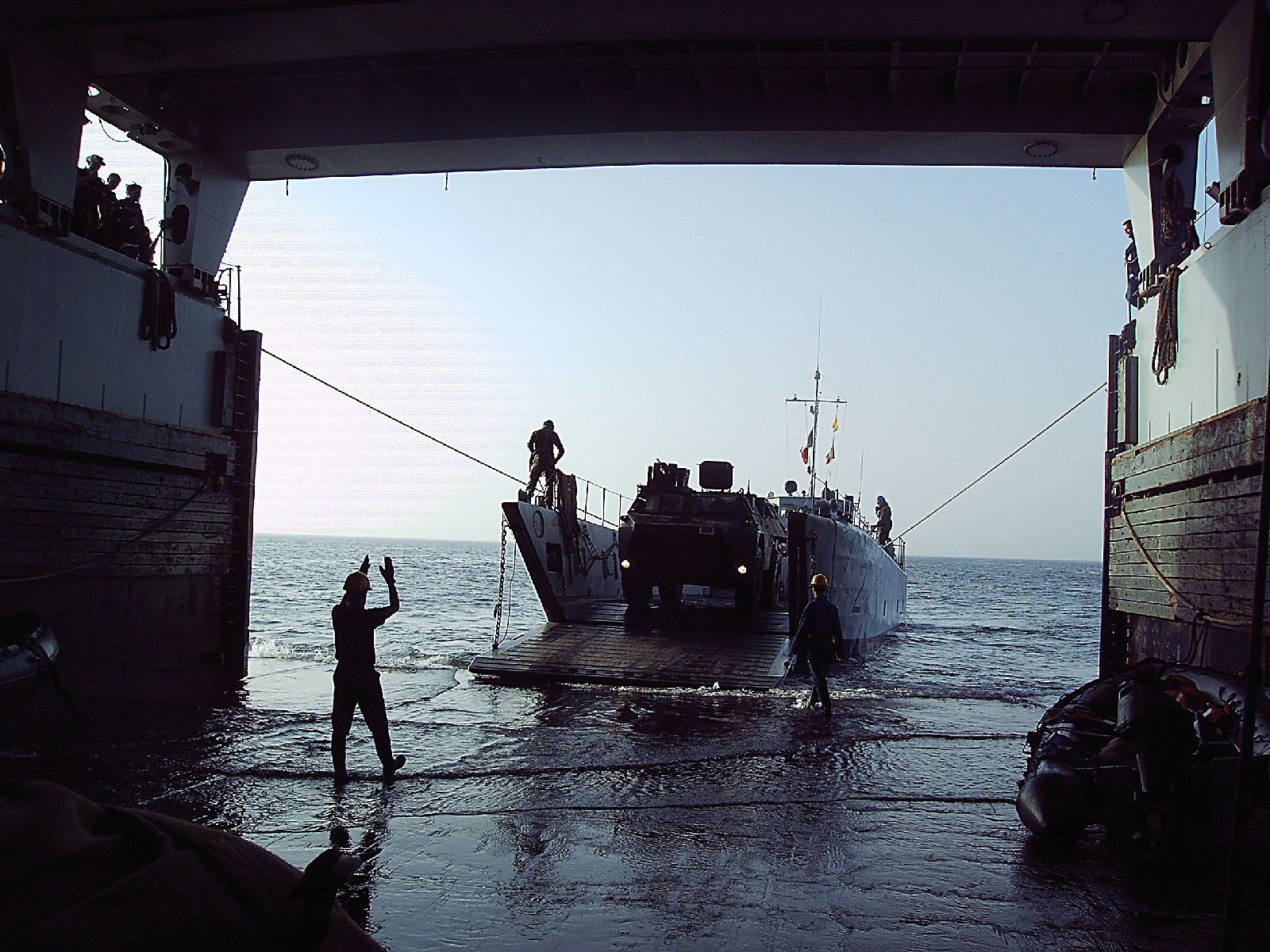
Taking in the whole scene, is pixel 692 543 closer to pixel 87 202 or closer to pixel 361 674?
pixel 361 674

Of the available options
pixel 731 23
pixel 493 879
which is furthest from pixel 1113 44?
pixel 493 879

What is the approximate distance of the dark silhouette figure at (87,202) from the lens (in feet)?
45.8

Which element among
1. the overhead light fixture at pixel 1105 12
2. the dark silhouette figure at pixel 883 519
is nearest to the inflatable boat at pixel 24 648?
the overhead light fixture at pixel 1105 12

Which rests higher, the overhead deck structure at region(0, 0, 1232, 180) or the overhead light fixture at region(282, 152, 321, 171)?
the overhead deck structure at region(0, 0, 1232, 180)

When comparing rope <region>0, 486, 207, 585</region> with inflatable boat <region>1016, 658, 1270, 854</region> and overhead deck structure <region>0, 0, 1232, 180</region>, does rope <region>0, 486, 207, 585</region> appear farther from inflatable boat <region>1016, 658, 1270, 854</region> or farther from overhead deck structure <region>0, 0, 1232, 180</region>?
inflatable boat <region>1016, 658, 1270, 854</region>

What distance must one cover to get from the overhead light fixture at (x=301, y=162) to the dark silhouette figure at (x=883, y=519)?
21944 mm

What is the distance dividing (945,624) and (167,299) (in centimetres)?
3047

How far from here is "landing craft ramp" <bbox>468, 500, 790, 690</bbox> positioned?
1418 centimetres

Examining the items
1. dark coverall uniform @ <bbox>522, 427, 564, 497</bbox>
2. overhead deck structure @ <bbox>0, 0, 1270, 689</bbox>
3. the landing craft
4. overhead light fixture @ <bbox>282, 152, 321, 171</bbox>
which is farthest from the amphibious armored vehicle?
overhead light fixture @ <bbox>282, 152, 321, 171</bbox>

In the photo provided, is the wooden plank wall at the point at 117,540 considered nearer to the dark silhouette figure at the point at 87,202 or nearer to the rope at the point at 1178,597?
the dark silhouette figure at the point at 87,202

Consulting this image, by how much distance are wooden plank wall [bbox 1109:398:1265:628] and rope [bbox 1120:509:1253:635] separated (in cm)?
2

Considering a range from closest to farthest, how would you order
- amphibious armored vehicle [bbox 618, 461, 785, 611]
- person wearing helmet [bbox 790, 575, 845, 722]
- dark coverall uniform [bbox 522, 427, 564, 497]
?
person wearing helmet [bbox 790, 575, 845, 722] → amphibious armored vehicle [bbox 618, 461, 785, 611] → dark coverall uniform [bbox 522, 427, 564, 497]

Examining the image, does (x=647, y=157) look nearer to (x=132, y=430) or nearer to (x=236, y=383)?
(x=236, y=383)

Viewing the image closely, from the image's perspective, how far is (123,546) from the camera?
13250 millimetres
